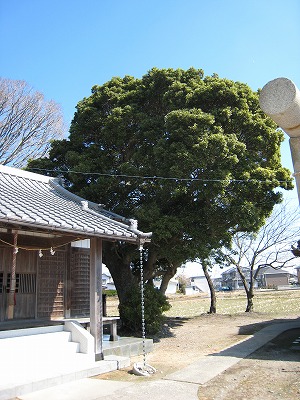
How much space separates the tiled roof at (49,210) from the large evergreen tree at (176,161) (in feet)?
7.91

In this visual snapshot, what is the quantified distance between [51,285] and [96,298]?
8.46 feet

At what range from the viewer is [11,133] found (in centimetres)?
2403

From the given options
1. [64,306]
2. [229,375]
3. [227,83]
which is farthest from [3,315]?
[227,83]

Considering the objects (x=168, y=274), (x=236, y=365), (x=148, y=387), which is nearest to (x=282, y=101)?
(x=148, y=387)

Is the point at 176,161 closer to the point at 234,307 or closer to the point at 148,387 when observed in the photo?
the point at 148,387

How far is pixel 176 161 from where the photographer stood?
12.4 m

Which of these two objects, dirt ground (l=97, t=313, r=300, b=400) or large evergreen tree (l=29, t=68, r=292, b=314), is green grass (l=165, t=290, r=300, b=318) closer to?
dirt ground (l=97, t=313, r=300, b=400)

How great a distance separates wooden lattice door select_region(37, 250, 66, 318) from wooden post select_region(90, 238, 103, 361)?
7.90 feet

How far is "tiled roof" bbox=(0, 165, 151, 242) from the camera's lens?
729 centimetres

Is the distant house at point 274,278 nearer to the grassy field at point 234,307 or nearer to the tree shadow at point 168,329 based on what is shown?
the grassy field at point 234,307

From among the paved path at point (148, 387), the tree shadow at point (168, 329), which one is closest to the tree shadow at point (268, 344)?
the paved path at point (148, 387)

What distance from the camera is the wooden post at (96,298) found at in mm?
8695

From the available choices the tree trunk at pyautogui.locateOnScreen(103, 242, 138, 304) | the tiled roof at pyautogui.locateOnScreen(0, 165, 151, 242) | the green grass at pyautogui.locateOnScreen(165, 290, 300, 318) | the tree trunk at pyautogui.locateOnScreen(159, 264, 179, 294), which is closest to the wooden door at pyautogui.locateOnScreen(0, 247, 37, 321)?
the tiled roof at pyautogui.locateOnScreen(0, 165, 151, 242)

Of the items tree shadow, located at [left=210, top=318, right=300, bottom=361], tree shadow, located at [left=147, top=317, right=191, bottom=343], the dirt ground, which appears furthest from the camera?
tree shadow, located at [left=147, top=317, right=191, bottom=343]
